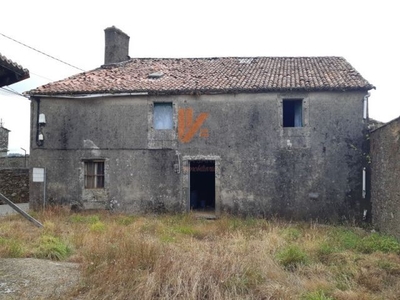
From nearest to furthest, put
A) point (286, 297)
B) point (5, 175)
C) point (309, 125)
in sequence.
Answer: point (286, 297) < point (309, 125) < point (5, 175)

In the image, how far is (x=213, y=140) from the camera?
1282 centimetres

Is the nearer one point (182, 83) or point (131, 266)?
point (131, 266)

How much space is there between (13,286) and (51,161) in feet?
29.5

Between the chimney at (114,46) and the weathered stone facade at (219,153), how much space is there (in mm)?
4550

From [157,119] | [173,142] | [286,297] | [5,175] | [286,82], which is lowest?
[286,297]

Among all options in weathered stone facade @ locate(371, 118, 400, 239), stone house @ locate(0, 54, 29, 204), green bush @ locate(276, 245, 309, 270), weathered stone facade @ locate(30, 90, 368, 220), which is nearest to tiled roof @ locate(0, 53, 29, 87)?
stone house @ locate(0, 54, 29, 204)

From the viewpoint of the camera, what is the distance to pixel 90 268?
18.4 ft

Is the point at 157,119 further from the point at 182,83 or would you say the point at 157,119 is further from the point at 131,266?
the point at 131,266

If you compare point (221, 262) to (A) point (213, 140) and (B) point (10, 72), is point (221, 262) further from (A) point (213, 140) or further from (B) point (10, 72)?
(A) point (213, 140)

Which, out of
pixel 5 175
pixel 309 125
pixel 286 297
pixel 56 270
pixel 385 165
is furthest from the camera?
pixel 5 175

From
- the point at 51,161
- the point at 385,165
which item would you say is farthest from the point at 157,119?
the point at 385,165

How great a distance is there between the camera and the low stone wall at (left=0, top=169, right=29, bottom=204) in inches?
713

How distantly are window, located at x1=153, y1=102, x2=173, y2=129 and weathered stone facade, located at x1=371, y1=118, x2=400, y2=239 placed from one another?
700 centimetres

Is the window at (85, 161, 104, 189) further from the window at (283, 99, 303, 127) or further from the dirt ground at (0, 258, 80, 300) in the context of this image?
the window at (283, 99, 303, 127)
